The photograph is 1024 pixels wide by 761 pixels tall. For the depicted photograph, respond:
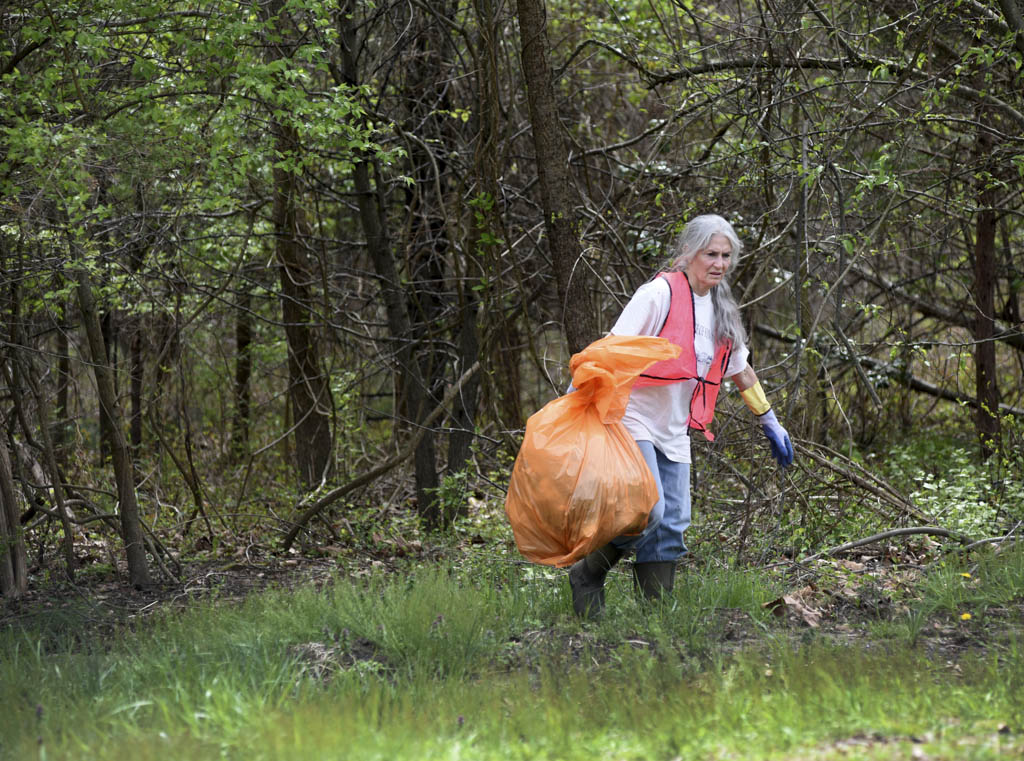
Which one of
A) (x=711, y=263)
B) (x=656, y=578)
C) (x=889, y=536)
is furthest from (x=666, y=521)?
(x=889, y=536)

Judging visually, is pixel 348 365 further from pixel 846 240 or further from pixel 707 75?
pixel 846 240

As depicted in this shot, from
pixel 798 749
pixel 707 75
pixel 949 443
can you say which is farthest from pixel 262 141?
pixel 949 443

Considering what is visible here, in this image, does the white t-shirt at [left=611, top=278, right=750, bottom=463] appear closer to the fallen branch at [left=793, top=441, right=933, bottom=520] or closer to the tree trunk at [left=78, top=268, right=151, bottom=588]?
the fallen branch at [left=793, top=441, right=933, bottom=520]

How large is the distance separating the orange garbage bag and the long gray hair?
1.41 ft

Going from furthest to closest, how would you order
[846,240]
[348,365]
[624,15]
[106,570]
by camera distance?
[348,365] → [624,15] → [106,570] → [846,240]

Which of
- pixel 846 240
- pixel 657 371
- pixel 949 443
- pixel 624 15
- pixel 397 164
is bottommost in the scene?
pixel 949 443

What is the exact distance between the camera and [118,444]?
648 centimetres

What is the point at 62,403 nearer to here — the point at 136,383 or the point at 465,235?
the point at 136,383

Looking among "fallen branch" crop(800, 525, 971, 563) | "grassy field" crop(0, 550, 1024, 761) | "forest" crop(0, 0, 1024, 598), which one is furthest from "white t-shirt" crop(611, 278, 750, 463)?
"fallen branch" crop(800, 525, 971, 563)

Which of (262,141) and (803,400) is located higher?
(262,141)

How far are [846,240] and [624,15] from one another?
3808mm

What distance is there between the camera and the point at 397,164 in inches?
352

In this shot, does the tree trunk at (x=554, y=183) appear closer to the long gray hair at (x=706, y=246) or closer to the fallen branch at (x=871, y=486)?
the long gray hair at (x=706, y=246)

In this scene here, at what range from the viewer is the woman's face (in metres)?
4.71
